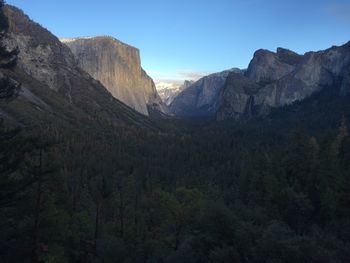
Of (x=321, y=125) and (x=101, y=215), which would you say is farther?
(x=321, y=125)

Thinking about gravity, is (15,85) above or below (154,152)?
above

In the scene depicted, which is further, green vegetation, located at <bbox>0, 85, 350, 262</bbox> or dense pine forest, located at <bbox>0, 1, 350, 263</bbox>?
green vegetation, located at <bbox>0, 85, 350, 262</bbox>

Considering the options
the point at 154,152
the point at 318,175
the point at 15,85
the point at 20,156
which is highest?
the point at 15,85

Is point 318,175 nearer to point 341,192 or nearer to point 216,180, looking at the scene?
point 341,192

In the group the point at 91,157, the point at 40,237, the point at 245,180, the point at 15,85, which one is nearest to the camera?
the point at 15,85

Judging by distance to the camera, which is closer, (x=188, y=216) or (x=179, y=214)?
(x=188, y=216)

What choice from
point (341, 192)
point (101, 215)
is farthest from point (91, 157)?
point (341, 192)

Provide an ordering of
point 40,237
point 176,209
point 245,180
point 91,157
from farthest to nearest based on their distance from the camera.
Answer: point 91,157 → point 245,180 → point 176,209 → point 40,237

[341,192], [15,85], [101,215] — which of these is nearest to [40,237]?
[15,85]

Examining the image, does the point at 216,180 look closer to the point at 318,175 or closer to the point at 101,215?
the point at 101,215

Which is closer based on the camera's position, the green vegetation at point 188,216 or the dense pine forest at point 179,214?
the dense pine forest at point 179,214
